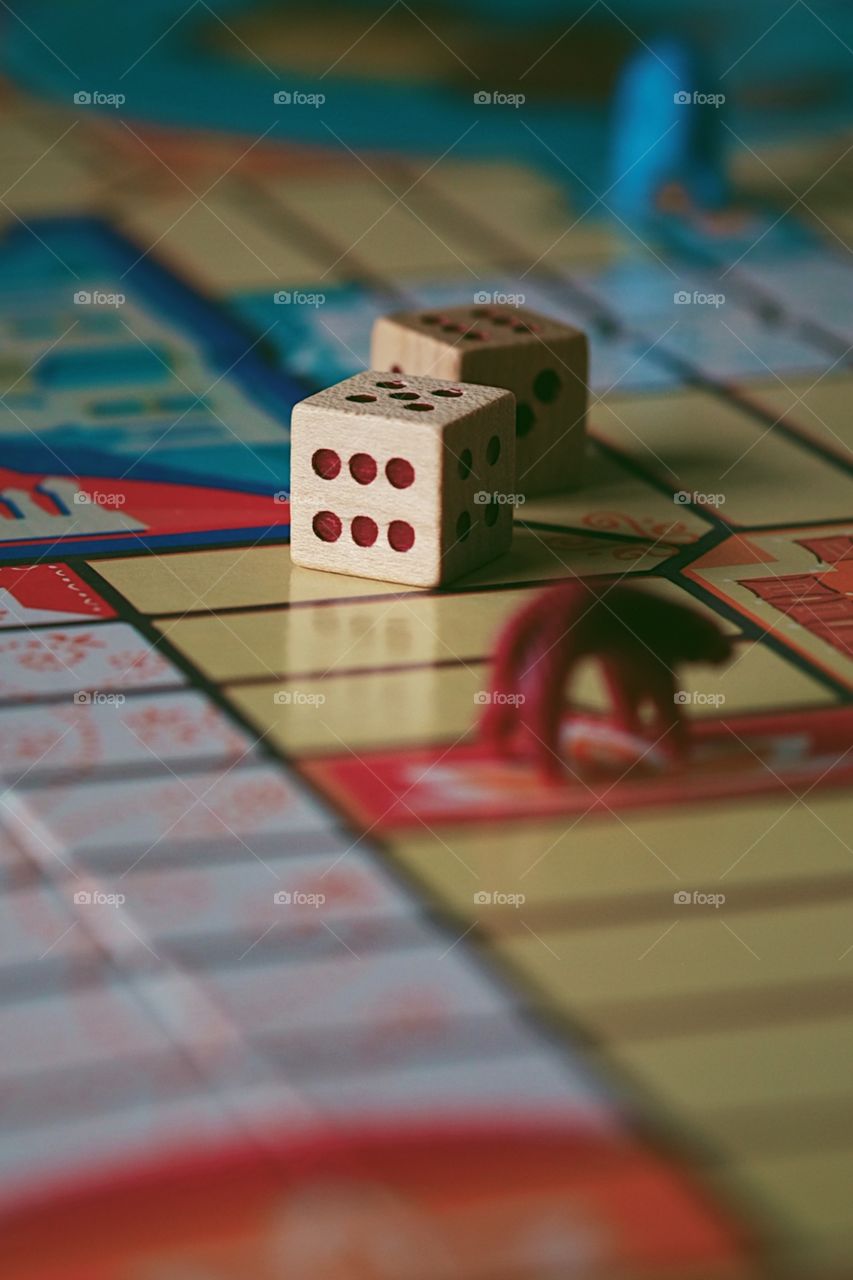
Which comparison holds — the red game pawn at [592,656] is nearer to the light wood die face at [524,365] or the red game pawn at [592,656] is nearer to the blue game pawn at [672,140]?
the light wood die face at [524,365]

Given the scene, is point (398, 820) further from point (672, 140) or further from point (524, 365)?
point (672, 140)

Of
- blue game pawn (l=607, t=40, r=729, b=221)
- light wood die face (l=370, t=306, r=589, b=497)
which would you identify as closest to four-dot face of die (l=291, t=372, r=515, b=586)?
light wood die face (l=370, t=306, r=589, b=497)

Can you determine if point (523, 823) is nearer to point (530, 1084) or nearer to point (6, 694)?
→ point (530, 1084)

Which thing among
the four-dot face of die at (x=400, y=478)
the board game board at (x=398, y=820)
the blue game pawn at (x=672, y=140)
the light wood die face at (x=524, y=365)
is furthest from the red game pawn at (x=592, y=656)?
the blue game pawn at (x=672, y=140)

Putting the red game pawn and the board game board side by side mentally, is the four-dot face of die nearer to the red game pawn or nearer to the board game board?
the board game board

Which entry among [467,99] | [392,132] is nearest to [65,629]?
[392,132]
